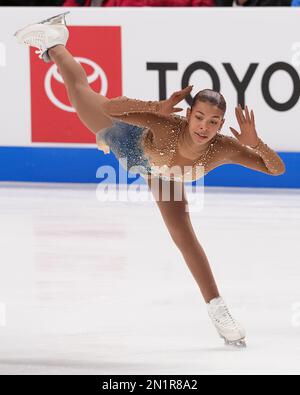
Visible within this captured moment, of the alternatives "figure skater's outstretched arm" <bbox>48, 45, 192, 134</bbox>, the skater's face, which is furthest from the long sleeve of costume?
"figure skater's outstretched arm" <bbox>48, 45, 192, 134</bbox>

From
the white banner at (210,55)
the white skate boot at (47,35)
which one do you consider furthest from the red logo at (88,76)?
the white skate boot at (47,35)

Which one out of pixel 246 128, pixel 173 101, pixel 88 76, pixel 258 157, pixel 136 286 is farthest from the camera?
pixel 88 76

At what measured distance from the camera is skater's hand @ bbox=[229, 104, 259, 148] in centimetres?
427

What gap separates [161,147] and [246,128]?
0.43 metres

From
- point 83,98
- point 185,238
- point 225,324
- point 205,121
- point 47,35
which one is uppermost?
point 47,35

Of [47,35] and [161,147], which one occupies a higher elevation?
[47,35]

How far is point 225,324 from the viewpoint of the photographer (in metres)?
4.65

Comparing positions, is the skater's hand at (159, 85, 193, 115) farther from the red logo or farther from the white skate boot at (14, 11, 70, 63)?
the red logo

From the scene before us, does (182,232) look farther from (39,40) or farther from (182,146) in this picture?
(39,40)

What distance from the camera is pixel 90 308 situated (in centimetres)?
516

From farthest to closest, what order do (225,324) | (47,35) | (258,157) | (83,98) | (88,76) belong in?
(88,76) < (47,35) < (83,98) < (225,324) < (258,157)

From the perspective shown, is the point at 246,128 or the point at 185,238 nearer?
the point at 246,128

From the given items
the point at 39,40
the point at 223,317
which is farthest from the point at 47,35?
the point at 223,317

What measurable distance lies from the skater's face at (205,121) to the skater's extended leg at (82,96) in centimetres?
50
